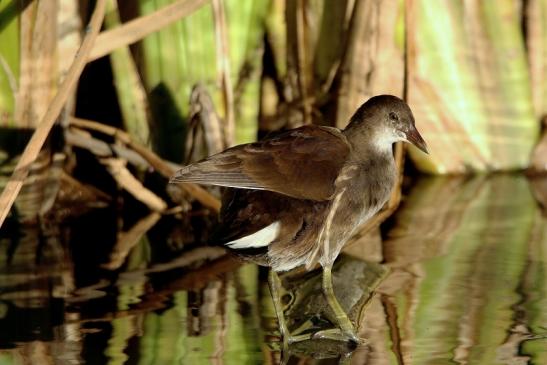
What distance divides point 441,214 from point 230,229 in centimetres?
207

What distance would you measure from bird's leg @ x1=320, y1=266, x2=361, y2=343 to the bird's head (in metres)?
0.43

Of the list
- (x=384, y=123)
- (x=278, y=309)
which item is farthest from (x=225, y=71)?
(x=278, y=309)

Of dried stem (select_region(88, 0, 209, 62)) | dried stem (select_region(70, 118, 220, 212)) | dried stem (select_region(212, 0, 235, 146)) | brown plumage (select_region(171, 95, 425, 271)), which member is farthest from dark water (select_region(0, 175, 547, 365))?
dried stem (select_region(88, 0, 209, 62))

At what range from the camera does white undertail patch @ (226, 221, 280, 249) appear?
3.52 metres

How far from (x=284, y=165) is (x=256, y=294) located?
2.56 ft

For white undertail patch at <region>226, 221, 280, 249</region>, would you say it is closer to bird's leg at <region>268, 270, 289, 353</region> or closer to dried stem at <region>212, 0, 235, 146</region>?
bird's leg at <region>268, 270, 289, 353</region>

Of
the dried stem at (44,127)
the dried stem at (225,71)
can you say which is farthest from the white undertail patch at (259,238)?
the dried stem at (225,71)

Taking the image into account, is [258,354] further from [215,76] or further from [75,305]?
[215,76]

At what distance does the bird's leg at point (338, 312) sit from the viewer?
370 cm

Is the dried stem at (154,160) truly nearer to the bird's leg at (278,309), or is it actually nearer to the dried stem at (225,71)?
the dried stem at (225,71)

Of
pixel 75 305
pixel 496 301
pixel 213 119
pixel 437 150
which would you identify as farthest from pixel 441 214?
pixel 75 305

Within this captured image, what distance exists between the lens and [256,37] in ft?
17.7

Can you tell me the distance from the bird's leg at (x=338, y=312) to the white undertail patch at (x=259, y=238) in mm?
291

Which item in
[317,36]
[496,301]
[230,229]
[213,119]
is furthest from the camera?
[317,36]
